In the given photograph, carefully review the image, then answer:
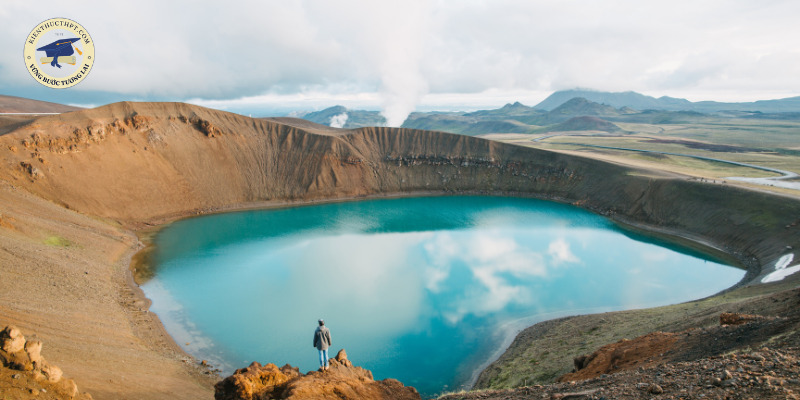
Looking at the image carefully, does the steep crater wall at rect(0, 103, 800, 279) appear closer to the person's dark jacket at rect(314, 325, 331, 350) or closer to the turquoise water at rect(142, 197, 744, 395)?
the turquoise water at rect(142, 197, 744, 395)

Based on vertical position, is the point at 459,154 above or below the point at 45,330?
above

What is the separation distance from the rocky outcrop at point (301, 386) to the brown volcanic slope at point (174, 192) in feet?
15.2

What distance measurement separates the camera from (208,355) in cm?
2162

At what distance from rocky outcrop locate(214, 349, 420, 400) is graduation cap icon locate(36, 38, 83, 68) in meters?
32.1

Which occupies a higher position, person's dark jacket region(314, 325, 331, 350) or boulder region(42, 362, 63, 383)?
boulder region(42, 362, 63, 383)

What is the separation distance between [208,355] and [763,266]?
43.8 meters

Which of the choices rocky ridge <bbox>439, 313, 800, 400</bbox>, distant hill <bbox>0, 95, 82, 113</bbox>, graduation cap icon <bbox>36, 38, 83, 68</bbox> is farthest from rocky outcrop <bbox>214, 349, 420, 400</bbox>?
distant hill <bbox>0, 95, 82, 113</bbox>

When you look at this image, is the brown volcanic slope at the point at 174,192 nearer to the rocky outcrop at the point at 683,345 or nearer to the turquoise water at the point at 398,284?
the turquoise water at the point at 398,284

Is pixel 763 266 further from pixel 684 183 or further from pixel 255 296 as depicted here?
pixel 255 296

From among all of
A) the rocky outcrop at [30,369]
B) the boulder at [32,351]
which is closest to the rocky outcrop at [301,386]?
the rocky outcrop at [30,369]

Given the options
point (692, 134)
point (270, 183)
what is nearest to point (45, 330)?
point (270, 183)

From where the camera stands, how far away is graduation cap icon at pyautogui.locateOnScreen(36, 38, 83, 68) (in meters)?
30.1

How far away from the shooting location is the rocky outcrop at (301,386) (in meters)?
10.8

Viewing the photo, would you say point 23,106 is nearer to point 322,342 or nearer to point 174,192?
point 174,192
